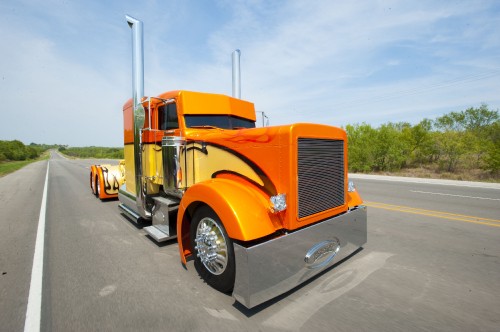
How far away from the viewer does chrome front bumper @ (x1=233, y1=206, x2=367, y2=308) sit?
2.50m

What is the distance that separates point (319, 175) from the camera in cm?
314

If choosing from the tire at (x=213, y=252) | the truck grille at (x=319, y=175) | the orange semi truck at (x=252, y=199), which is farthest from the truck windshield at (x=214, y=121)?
the truck grille at (x=319, y=175)

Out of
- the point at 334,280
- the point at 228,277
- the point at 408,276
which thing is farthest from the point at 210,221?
the point at 408,276

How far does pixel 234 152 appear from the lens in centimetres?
337

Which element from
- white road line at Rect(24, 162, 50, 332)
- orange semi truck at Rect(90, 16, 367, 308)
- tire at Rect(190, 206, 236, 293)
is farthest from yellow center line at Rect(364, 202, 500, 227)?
white road line at Rect(24, 162, 50, 332)

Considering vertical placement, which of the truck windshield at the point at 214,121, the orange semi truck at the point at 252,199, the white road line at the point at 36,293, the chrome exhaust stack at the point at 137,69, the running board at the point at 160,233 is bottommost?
the white road line at the point at 36,293

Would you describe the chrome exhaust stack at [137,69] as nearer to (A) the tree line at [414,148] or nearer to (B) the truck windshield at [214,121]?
(B) the truck windshield at [214,121]

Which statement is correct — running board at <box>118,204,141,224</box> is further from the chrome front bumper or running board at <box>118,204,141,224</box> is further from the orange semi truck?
the chrome front bumper

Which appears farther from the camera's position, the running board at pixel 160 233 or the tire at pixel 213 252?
the running board at pixel 160 233

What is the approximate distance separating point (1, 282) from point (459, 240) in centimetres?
690

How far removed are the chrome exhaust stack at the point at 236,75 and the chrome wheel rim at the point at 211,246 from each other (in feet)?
12.9

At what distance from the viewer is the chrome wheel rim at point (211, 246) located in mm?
2996

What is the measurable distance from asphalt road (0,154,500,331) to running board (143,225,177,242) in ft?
1.00

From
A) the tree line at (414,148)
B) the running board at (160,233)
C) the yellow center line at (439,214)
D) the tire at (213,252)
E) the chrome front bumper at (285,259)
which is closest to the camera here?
the chrome front bumper at (285,259)
